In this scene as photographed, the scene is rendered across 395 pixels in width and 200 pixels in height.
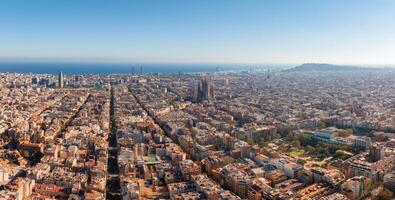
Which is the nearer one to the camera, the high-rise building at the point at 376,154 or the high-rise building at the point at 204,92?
the high-rise building at the point at 376,154

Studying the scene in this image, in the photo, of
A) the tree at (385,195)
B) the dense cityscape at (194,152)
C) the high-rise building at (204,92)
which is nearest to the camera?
the tree at (385,195)

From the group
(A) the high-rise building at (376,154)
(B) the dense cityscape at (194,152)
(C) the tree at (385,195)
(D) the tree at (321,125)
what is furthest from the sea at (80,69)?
(C) the tree at (385,195)

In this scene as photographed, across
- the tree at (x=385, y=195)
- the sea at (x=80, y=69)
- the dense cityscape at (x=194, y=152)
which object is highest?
the sea at (x=80, y=69)

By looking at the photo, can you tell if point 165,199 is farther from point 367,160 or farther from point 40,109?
point 40,109

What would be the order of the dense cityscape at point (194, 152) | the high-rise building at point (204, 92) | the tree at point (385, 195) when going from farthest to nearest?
the high-rise building at point (204, 92)
the dense cityscape at point (194, 152)
the tree at point (385, 195)

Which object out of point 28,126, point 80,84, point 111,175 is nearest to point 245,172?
point 111,175

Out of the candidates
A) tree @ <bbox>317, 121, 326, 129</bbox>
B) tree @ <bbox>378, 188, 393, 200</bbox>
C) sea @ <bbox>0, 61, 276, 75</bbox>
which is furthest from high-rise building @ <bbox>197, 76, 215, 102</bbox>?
sea @ <bbox>0, 61, 276, 75</bbox>

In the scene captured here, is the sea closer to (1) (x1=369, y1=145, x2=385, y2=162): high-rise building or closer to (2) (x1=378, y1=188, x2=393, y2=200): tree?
(1) (x1=369, y1=145, x2=385, y2=162): high-rise building

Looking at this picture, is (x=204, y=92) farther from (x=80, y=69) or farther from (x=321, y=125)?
(x=80, y=69)

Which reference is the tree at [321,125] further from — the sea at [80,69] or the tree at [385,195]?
the sea at [80,69]
